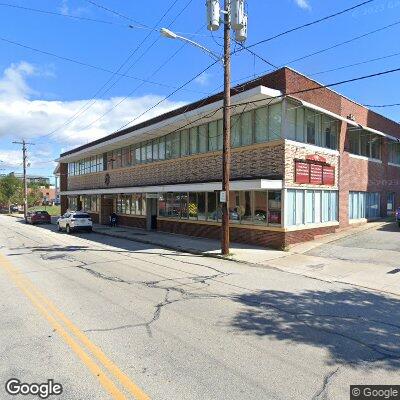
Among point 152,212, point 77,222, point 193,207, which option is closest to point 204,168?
point 193,207

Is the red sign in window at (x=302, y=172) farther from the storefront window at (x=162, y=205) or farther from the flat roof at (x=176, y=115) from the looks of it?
the storefront window at (x=162, y=205)

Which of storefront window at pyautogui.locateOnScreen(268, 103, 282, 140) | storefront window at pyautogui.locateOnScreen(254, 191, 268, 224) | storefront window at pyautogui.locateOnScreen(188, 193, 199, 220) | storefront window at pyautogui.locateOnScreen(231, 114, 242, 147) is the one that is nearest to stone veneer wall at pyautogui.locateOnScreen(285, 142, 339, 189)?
storefront window at pyautogui.locateOnScreen(268, 103, 282, 140)

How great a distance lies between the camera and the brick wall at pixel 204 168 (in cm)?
1766

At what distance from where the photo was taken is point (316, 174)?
745 inches

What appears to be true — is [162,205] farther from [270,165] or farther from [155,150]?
[270,165]

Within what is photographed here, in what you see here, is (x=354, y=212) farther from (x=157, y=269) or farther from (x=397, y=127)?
(x=157, y=269)

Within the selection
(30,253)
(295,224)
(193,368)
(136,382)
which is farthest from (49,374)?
(295,224)

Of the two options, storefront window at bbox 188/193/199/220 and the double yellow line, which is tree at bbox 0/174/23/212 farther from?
the double yellow line

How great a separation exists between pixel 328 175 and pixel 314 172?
1491 millimetres

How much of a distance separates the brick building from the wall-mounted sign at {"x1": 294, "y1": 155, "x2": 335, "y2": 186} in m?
0.05

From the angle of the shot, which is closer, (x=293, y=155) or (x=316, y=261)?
(x=316, y=261)

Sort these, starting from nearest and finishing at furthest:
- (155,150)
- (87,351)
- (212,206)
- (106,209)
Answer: (87,351)
(212,206)
(155,150)
(106,209)

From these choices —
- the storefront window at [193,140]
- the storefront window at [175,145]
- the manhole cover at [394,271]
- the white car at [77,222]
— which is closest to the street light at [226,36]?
the manhole cover at [394,271]

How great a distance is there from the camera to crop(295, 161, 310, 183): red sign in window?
17.7 meters
